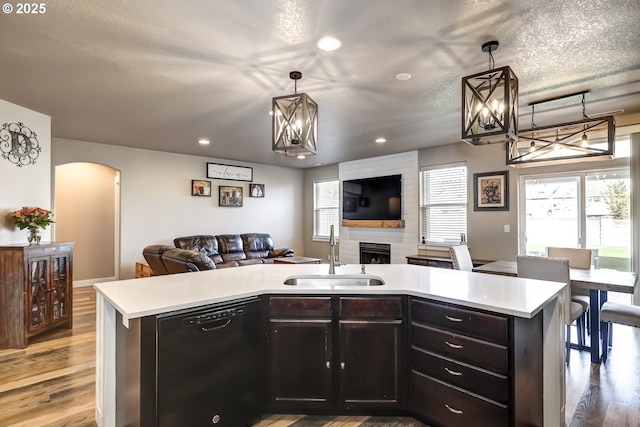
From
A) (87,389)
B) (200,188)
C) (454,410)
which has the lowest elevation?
(87,389)

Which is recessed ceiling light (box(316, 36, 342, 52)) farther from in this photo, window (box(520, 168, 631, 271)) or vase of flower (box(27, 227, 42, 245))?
window (box(520, 168, 631, 271))

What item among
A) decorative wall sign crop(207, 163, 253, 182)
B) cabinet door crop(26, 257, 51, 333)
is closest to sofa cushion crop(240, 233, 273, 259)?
decorative wall sign crop(207, 163, 253, 182)

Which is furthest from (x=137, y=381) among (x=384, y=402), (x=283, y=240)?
(x=283, y=240)

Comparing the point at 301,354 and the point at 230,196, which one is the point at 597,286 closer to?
the point at 301,354

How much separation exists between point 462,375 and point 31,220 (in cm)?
447

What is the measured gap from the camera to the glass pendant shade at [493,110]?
2.01m

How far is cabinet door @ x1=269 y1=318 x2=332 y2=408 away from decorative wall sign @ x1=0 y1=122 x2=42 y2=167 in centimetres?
373

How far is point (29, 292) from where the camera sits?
142 inches

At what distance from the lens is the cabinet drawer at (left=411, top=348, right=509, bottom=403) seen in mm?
1820

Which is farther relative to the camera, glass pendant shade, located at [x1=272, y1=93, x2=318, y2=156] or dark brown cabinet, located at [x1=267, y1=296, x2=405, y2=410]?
glass pendant shade, located at [x1=272, y1=93, x2=318, y2=156]

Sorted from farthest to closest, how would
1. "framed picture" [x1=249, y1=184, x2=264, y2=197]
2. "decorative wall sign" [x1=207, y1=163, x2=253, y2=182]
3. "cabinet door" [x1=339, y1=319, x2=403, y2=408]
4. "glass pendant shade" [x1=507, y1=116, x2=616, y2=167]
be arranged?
"framed picture" [x1=249, y1=184, x2=264, y2=197]
"decorative wall sign" [x1=207, y1=163, x2=253, y2=182]
"glass pendant shade" [x1=507, y1=116, x2=616, y2=167]
"cabinet door" [x1=339, y1=319, x2=403, y2=408]

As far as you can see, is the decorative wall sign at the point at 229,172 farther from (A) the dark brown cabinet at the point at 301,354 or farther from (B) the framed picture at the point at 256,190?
(A) the dark brown cabinet at the point at 301,354

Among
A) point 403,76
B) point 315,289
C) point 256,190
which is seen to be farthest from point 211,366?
point 256,190

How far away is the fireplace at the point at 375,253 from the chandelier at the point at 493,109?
189 inches
